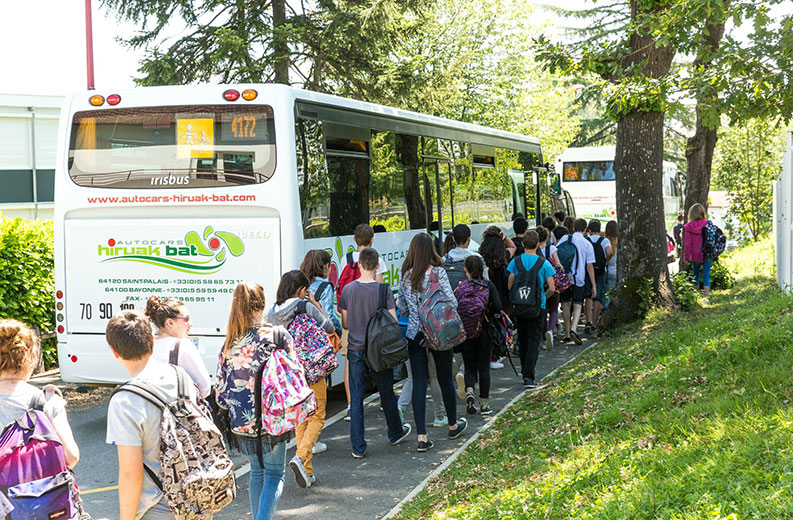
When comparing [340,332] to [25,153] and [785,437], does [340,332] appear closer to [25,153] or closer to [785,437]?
[785,437]

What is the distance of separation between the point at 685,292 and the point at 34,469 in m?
12.0

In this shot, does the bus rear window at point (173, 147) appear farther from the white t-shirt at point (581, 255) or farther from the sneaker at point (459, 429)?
the white t-shirt at point (581, 255)

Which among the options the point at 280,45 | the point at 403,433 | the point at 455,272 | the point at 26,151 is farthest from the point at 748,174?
the point at 26,151

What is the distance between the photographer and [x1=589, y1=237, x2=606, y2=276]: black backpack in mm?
13812

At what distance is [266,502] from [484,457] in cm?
238

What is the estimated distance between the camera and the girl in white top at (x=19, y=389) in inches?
141

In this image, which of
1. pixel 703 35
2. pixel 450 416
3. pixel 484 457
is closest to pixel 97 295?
pixel 450 416

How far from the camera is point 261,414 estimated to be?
502cm

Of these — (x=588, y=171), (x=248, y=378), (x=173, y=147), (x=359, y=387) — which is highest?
(x=588, y=171)

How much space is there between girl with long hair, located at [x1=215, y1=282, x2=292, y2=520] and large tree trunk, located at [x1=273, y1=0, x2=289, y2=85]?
16065 millimetres

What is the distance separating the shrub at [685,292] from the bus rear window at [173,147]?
8.03 m

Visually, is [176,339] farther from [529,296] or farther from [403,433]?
[529,296]

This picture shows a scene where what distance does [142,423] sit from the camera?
3643 millimetres

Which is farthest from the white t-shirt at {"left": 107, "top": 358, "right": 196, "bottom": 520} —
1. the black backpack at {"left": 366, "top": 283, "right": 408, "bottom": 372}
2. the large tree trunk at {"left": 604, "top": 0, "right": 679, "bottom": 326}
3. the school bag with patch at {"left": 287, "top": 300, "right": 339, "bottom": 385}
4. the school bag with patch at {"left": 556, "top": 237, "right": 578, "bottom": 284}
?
the large tree trunk at {"left": 604, "top": 0, "right": 679, "bottom": 326}
